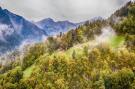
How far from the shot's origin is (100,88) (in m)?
200

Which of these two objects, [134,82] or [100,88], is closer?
[134,82]

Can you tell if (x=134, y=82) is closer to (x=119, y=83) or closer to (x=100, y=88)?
(x=119, y=83)

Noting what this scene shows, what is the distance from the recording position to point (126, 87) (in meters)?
188

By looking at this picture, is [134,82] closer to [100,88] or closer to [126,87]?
[126,87]

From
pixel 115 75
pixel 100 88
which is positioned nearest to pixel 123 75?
pixel 115 75

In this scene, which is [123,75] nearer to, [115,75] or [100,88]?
[115,75]

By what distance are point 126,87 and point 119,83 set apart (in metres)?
4.31

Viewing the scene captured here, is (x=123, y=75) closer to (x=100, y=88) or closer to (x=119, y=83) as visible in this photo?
(x=119, y=83)

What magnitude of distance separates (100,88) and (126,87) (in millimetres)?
17506

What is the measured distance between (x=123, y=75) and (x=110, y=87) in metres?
9.74

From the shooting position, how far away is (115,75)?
191250 mm

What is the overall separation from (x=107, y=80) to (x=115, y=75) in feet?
17.1

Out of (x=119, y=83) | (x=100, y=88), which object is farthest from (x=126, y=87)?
(x=100, y=88)

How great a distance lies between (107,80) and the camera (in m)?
192
